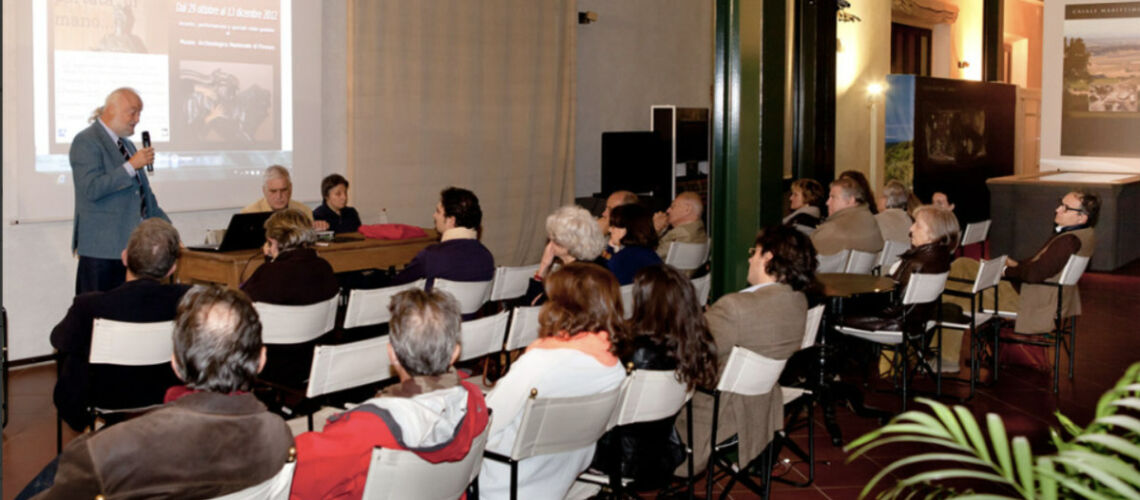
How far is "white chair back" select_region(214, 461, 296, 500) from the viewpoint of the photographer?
2.25 m

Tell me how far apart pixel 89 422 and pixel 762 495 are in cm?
260

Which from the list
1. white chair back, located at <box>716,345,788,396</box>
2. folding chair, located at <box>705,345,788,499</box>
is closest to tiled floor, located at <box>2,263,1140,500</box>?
folding chair, located at <box>705,345,788,499</box>

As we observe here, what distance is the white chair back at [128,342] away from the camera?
380 centimetres

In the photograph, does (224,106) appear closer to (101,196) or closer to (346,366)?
(101,196)

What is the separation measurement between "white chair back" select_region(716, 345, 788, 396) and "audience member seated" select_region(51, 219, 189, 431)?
201 centimetres

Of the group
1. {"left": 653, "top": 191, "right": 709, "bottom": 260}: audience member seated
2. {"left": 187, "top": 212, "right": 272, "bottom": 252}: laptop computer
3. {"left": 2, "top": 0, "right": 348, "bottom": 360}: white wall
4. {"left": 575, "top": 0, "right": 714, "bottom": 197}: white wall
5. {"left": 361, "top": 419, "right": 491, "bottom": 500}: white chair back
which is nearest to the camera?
{"left": 361, "top": 419, "right": 491, "bottom": 500}: white chair back

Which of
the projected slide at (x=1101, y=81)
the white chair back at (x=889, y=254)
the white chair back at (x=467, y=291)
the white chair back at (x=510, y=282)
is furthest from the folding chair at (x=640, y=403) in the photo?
the projected slide at (x=1101, y=81)

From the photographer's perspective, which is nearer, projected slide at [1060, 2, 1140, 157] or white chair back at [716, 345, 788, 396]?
white chair back at [716, 345, 788, 396]

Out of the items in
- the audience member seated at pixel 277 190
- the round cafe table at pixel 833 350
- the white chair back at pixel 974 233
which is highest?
the audience member seated at pixel 277 190

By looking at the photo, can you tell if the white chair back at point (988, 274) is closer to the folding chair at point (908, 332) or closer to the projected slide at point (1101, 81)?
the folding chair at point (908, 332)

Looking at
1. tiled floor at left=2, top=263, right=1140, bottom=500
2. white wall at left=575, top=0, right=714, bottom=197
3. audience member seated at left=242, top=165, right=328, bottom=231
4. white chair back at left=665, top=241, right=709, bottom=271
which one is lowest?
tiled floor at left=2, top=263, right=1140, bottom=500

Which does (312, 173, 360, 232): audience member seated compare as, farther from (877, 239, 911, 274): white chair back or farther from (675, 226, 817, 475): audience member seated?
(675, 226, 817, 475): audience member seated

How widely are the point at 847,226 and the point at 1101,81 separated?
25.9 feet

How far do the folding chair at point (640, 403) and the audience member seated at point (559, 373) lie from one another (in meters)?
0.06
